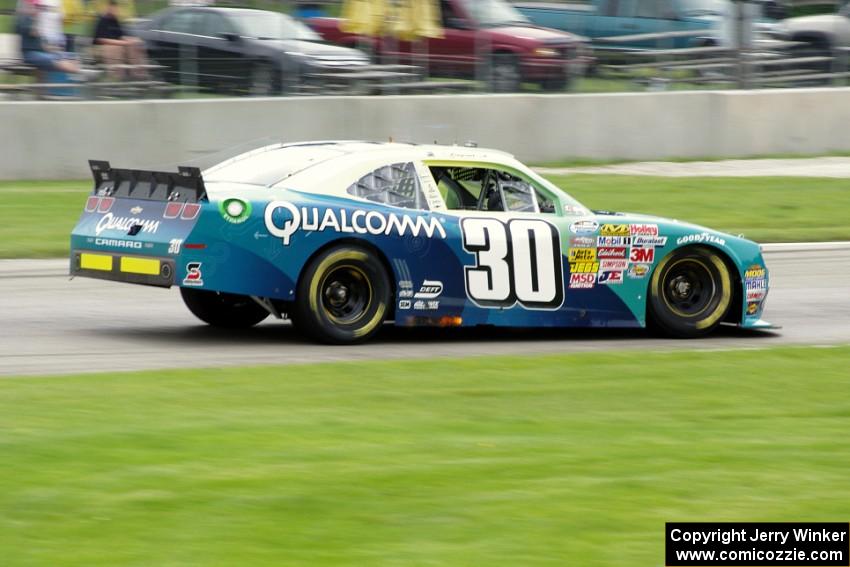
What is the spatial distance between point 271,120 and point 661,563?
16464 millimetres

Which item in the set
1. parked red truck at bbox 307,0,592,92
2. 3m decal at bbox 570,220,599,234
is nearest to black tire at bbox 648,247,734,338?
3m decal at bbox 570,220,599,234

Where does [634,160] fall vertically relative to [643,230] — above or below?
above

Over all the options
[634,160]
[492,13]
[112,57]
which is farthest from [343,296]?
[634,160]

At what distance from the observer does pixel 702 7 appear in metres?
24.9

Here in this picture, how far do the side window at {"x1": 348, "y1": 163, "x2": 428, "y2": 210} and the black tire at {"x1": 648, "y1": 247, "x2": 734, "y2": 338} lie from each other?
1966 mm

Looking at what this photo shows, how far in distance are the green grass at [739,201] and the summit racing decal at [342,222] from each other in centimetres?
801

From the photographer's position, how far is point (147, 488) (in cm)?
616

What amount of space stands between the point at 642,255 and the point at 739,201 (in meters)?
9.27

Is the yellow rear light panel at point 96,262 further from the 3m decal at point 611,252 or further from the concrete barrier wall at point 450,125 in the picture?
the concrete barrier wall at point 450,125

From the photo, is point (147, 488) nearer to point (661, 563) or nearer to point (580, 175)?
point (661, 563)

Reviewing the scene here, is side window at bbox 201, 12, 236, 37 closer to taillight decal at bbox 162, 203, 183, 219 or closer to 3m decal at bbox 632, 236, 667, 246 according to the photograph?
3m decal at bbox 632, 236, 667, 246

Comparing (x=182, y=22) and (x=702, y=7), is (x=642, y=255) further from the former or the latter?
(x=702, y=7)

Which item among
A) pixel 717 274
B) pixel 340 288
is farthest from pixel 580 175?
pixel 340 288

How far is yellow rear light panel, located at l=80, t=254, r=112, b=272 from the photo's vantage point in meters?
10.2
